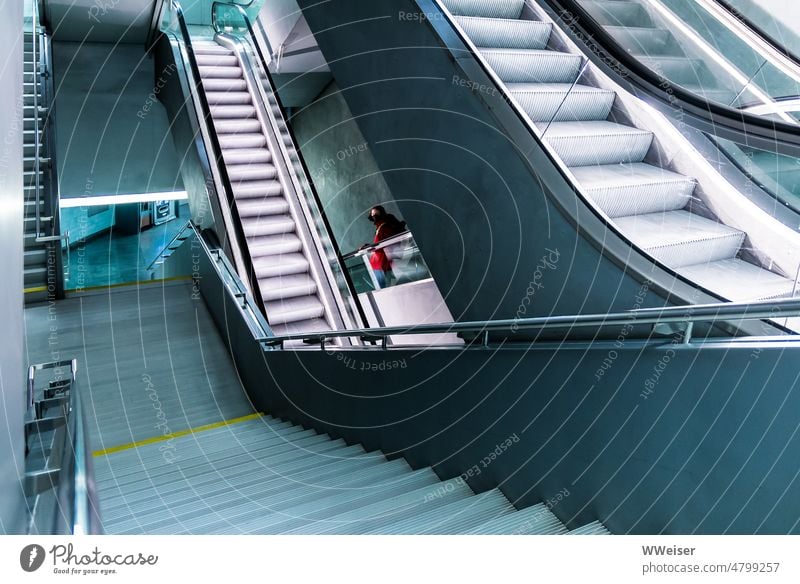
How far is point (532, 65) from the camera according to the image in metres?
4.44

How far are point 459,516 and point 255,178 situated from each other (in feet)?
17.5

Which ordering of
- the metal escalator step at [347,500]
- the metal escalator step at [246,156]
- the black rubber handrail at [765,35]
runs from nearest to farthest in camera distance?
the metal escalator step at [347,500]
the black rubber handrail at [765,35]
the metal escalator step at [246,156]

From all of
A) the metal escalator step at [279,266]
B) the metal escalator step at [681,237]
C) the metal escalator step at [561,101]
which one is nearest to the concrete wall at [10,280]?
the metal escalator step at [681,237]

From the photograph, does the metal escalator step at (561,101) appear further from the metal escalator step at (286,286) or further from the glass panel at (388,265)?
the metal escalator step at (286,286)

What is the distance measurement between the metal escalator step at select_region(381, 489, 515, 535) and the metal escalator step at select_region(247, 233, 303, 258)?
14.2 ft

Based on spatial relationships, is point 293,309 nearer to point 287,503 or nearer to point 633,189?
point 287,503

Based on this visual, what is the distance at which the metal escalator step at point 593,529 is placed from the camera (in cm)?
248

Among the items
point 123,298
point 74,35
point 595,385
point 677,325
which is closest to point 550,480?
point 595,385

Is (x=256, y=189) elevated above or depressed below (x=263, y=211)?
above

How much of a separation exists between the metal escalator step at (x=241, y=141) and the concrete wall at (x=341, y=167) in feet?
9.21

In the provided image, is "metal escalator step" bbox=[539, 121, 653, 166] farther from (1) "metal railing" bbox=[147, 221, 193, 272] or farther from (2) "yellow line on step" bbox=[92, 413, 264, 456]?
(1) "metal railing" bbox=[147, 221, 193, 272]

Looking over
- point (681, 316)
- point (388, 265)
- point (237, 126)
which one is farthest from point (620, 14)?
point (237, 126)

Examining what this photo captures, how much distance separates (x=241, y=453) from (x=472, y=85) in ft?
9.21

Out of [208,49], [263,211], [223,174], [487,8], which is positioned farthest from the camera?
[208,49]
